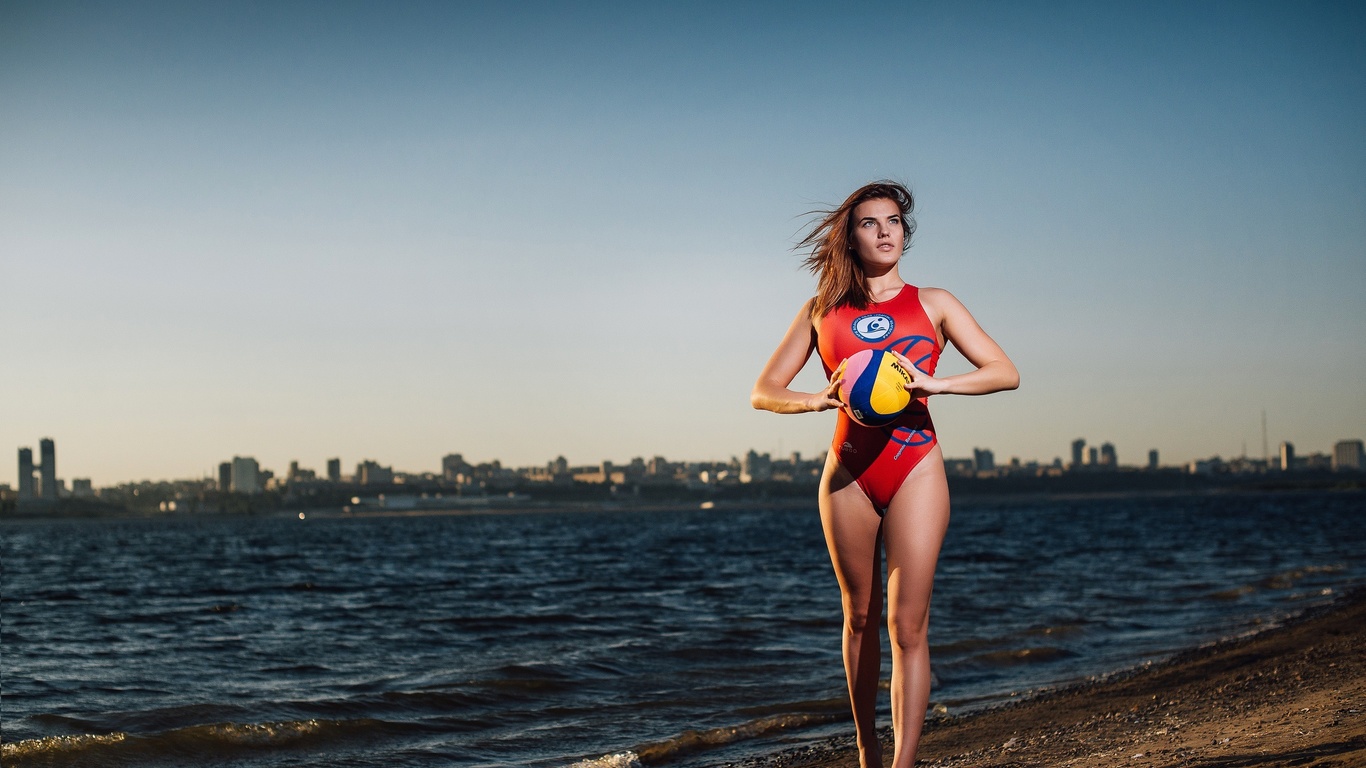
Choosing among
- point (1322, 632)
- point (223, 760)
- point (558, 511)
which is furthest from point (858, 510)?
point (558, 511)

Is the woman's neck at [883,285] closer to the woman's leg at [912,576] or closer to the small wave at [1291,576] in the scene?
the woman's leg at [912,576]

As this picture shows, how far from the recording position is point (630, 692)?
10203mm

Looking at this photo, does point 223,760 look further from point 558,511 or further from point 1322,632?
point 558,511

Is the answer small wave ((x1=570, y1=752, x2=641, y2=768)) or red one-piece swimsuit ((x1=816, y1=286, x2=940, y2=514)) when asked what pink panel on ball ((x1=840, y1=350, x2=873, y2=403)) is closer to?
red one-piece swimsuit ((x1=816, y1=286, x2=940, y2=514))

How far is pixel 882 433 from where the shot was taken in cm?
400

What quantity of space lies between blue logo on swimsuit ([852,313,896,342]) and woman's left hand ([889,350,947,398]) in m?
0.21

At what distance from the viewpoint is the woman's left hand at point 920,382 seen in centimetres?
377

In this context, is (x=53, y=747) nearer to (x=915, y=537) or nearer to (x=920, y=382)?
(x=915, y=537)

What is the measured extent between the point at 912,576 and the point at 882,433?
56 cm

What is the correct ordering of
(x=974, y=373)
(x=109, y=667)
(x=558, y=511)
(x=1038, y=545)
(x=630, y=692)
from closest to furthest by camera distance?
1. (x=974, y=373)
2. (x=630, y=692)
3. (x=109, y=667)
4. (x=1038, y=545)
5. (x=558, y=511)

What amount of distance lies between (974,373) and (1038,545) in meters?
38.1

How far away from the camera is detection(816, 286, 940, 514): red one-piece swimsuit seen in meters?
4.01

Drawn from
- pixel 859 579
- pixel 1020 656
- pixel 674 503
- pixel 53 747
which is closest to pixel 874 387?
pixel 859 579

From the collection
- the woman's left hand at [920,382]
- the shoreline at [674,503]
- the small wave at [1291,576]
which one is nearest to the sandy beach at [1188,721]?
the woman's left hand at [920,382]
